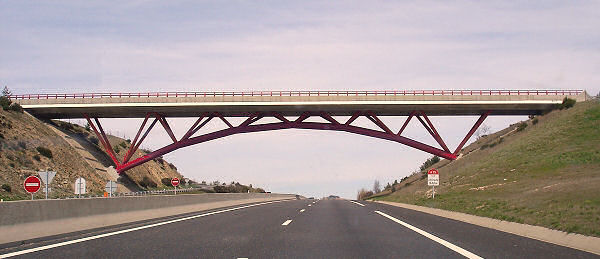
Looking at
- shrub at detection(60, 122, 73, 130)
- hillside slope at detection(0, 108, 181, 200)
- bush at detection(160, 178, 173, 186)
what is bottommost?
bush at detection(160, 178, 173, 186)

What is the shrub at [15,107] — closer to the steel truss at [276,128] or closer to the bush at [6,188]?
the steel truss at [276,128]

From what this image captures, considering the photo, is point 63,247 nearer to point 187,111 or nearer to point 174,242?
point 174,242

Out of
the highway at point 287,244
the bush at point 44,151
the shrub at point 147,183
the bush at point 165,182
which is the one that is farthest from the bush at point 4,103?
the highway at point 287,244

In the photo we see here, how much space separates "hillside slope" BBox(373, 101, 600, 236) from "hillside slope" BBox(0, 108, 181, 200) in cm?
3027

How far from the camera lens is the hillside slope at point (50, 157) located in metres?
48.5

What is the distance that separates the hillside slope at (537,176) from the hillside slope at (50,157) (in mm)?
30266

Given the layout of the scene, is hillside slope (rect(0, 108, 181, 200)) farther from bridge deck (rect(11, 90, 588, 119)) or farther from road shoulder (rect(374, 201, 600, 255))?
road shoulder (rect(374, 201, 600, 255))

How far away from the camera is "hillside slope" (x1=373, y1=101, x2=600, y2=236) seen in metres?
17.9

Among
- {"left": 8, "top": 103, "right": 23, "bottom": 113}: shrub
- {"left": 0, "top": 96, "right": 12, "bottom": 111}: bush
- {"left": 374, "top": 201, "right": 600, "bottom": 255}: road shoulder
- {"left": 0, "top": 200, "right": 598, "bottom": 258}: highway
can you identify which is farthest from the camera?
{"left": 8, "top": 103, "right": 23, "bottom": 113}: shrub

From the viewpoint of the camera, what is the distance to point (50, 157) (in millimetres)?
55219

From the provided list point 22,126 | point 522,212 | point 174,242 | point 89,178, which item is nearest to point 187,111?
point 89,178

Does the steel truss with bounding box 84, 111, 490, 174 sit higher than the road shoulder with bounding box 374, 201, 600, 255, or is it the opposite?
the steel truss with bounding box 84, 111, 490, 174

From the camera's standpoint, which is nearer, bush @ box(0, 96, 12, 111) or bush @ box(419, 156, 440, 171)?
bush @ box(0, 96, 12, 111)

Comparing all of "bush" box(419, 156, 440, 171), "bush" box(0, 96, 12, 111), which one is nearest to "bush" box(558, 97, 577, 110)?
"bush" box(419, 156, 440, 171)
